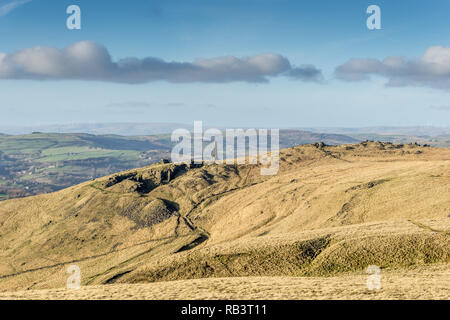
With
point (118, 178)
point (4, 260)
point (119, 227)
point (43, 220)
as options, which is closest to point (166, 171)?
point (118, 178)

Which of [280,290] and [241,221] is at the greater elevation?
[280,290]

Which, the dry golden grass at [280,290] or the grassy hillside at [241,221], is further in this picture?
the grassy hillside at [241,221]

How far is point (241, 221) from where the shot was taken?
4117 inches

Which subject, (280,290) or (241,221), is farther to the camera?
(241,221)

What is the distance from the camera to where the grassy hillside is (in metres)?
57.8

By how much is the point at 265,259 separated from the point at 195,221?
57143mm

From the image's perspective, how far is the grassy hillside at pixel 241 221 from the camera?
190 ft

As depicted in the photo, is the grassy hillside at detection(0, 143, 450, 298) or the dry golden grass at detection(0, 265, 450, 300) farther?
the grassy hillside at detection(0, 143, 450, 298)
